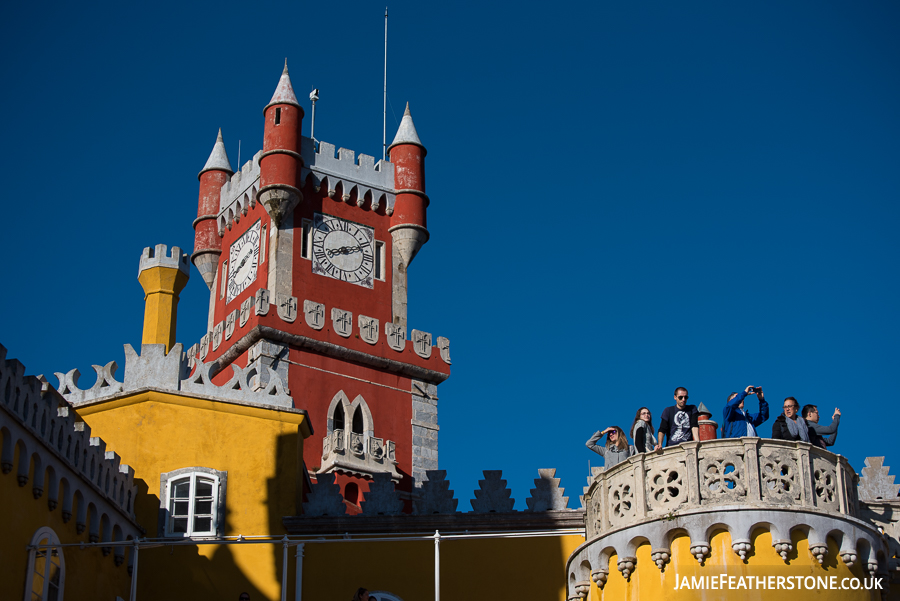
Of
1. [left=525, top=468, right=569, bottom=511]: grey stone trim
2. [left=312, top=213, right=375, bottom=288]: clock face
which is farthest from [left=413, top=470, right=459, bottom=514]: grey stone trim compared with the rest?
[left=312, top=213, right=375, bottom=288]: clock face

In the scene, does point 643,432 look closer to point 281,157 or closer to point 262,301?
point 262,301

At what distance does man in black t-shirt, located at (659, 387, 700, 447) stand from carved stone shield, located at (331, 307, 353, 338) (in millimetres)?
20693

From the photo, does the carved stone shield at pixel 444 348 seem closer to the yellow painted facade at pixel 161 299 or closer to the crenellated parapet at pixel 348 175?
the crenellated parapet at pixel 348 175

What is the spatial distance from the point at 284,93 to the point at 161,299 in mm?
14646

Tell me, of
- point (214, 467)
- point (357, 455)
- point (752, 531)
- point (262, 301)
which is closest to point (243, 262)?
point (262, 301)

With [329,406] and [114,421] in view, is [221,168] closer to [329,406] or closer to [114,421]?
[329,406]

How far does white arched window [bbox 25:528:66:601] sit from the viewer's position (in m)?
16.8

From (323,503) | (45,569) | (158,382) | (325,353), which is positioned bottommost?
(45,569)

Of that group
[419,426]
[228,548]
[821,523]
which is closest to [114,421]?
[228,548]

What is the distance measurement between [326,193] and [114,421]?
59.6 ft

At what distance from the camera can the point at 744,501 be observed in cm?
1561

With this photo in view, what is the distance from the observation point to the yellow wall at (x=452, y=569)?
21.0 metres

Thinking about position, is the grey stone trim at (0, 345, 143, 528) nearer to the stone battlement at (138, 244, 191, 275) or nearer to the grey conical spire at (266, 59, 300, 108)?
the stone battlement at (138, 244, 191, 275)

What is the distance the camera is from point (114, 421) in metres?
22.1
